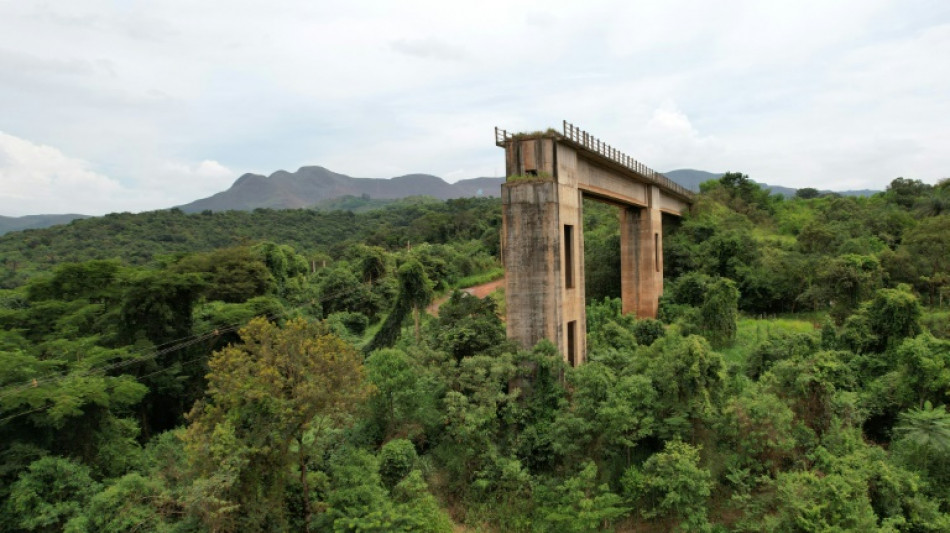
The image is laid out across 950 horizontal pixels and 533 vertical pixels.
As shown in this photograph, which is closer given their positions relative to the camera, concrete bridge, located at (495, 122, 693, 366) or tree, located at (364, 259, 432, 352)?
concrete bridge, located at (495, 122, 693, 366)

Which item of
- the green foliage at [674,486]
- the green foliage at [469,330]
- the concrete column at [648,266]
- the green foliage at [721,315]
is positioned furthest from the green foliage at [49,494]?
the concrete column at [648,266]

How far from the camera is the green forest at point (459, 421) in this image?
13844mm

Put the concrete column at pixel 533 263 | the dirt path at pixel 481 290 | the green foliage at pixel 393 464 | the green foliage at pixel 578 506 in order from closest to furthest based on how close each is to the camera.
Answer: the green foliage at pixel 578 506
the green foliage at pixel 393 464
the concrete column at pixel 533 263
the dirt path at pixel 481 290

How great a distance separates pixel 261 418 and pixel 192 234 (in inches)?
3313

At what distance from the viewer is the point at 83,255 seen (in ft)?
216

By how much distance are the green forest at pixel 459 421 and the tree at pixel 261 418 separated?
2.3 inches

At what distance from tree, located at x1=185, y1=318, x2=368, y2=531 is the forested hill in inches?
1692

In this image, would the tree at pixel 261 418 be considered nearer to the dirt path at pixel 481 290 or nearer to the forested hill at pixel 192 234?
the dirt path at pixel 481 290

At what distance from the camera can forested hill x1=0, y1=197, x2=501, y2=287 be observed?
65.6m

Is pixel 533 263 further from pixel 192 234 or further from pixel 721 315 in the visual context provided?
pixel 192 234

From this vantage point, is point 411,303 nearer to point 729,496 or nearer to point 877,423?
point 729,496

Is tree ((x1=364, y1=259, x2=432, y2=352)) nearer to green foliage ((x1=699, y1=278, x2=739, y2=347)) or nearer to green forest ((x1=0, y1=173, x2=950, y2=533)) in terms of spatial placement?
green forest ((x1=0, y1=173, x2=950, y2=533))

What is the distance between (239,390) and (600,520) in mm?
10325

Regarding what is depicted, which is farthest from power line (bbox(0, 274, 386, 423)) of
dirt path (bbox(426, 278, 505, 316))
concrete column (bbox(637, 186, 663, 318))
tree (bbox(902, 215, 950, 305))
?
tree (bbox(902, 215, 950, 305))
